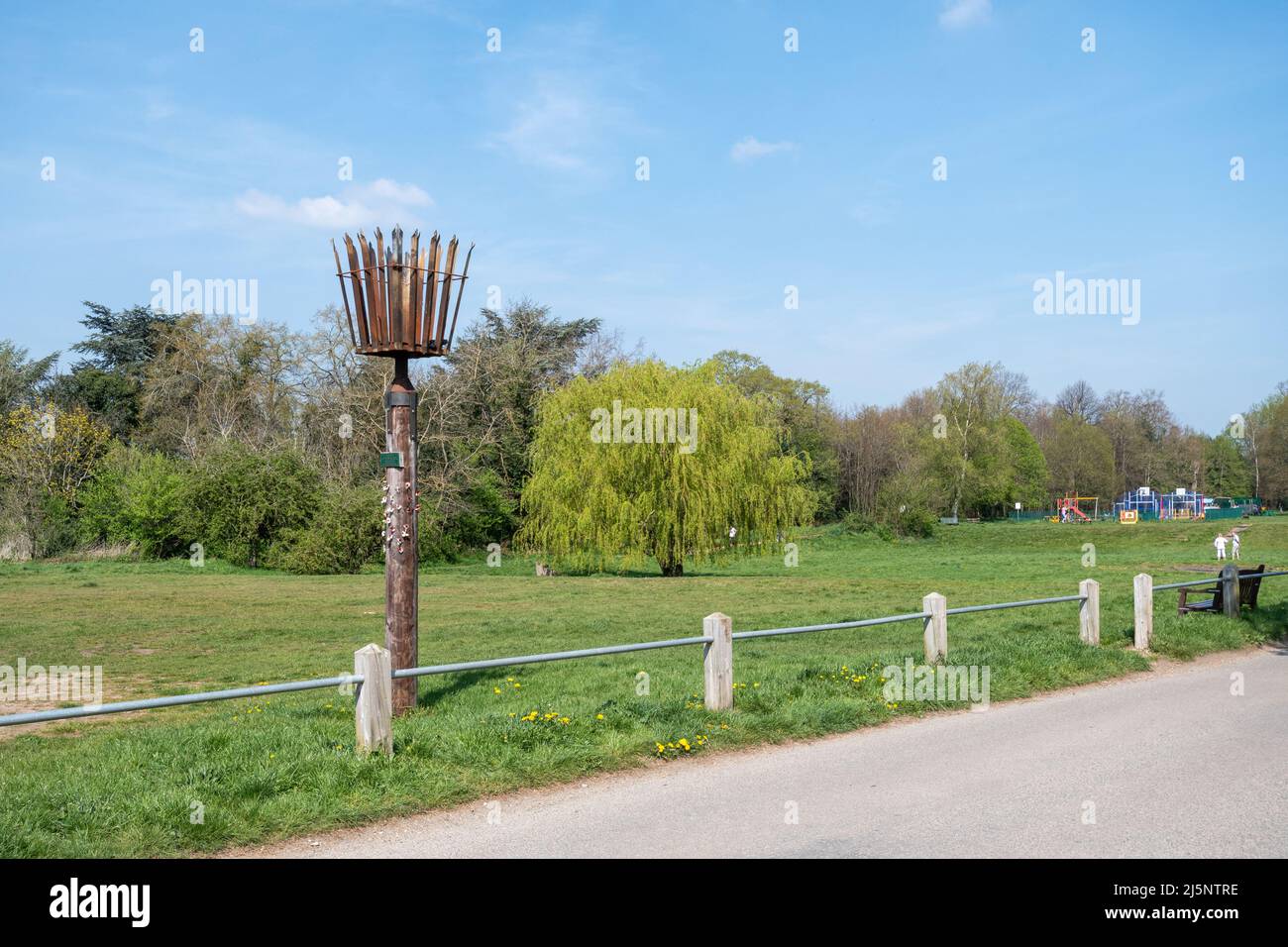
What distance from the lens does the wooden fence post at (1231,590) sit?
1736 centimetres

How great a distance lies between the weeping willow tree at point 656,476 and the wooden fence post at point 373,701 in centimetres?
2875

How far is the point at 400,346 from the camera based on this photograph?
10.0m

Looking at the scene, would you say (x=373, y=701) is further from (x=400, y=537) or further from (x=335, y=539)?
(x=335, y=539)

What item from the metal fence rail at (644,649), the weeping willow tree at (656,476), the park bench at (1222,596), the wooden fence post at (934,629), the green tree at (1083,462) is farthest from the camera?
the green tree at (1083,462)

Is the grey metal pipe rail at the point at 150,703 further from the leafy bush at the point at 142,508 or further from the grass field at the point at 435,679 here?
the leafy bush at the point at 142,508

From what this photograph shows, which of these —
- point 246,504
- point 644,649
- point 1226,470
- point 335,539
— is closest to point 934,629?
point 644,649

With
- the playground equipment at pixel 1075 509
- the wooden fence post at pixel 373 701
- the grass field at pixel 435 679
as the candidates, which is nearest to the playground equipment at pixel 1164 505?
the playground equipment at pixel 1075 509

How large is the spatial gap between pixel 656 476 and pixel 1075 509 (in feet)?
198

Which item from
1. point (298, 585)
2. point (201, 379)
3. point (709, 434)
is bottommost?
point (298, 585)

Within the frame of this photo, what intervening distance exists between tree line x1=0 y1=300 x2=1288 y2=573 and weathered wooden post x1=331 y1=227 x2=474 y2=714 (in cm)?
2636

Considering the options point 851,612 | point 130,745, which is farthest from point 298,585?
point 130,745
